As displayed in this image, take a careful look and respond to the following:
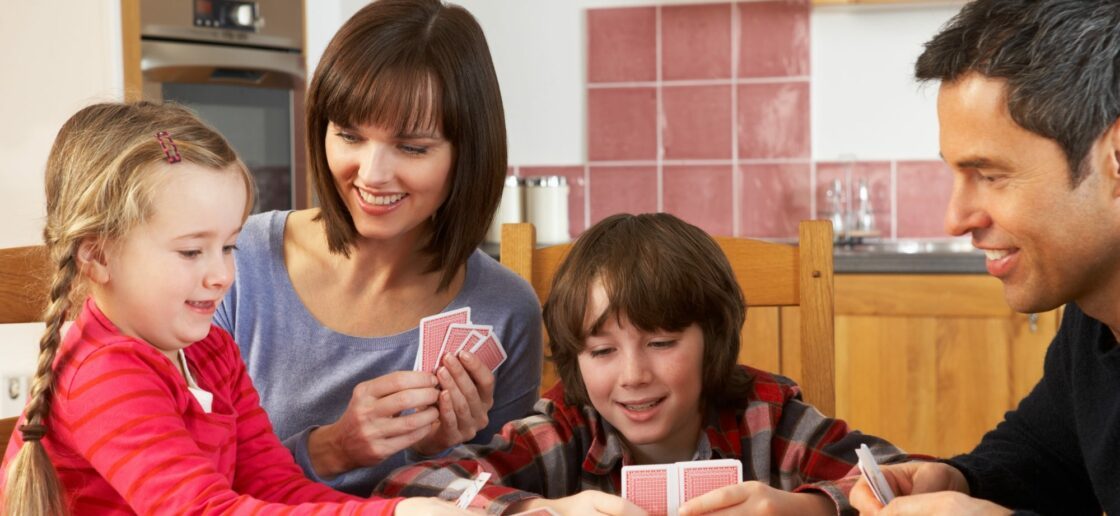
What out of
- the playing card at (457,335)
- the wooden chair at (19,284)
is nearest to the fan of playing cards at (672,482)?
the playing card at (457,335)

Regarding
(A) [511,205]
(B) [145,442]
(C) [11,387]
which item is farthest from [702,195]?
(B) [145,442]

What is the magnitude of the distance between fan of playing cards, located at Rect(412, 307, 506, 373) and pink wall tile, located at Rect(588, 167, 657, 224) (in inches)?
118

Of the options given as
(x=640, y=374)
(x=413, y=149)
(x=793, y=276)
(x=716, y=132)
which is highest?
(x=716, y=132)

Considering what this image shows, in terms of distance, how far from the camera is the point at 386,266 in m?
1.88

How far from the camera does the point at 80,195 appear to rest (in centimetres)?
122

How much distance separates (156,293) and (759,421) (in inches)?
32.2

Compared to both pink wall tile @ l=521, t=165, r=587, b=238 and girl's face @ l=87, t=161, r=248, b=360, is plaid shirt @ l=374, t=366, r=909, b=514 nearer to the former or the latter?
girl's face @ l=87, t=161, r=248, b=360

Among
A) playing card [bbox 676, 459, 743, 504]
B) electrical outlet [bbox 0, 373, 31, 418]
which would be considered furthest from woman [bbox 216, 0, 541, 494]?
electrical outlet [bbox 0, 373, 31, 418]

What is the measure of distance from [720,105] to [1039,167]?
3.37m

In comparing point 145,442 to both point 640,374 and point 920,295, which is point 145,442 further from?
point 920,295

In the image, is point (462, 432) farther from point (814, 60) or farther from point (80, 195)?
point (814, 60)

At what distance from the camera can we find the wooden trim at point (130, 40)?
11.4 feet

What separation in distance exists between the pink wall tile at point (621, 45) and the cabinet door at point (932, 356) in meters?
1.32

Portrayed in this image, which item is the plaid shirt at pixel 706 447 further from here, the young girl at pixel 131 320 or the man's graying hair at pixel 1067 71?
the man's graying hair at pixel 1067 71
